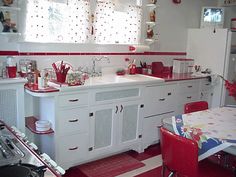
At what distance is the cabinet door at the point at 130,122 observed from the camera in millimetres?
3098

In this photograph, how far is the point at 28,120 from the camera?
2.81 meters

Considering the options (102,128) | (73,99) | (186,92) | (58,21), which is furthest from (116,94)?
(186,92)

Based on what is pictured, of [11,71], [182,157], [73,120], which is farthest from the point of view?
[73,120]

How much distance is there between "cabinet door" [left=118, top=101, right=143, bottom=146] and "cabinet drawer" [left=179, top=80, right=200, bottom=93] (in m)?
0.84

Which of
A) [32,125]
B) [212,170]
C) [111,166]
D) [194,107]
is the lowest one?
[111,166]

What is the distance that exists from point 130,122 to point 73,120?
0.82 metres

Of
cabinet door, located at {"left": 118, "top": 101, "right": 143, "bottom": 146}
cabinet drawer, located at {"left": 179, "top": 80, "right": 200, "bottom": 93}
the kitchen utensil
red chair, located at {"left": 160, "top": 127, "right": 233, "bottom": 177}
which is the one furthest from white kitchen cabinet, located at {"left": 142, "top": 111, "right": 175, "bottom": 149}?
red chair, located at {"left": 160, "top": 127, "right": 233, "bottom": 177}

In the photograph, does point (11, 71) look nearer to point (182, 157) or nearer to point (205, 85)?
point (182, 157)

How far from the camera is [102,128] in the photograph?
2.93m

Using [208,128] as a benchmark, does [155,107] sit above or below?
below

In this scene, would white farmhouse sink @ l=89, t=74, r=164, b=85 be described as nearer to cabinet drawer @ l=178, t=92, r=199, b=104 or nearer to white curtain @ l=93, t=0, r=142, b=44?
white curtain @ l=93, t=0, r=142, b=44

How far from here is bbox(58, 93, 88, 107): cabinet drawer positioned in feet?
8.32

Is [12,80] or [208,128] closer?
[208,128]

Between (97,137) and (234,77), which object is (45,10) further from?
(234,77)
